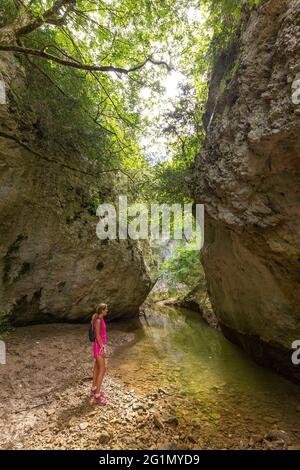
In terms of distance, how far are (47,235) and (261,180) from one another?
7398mm

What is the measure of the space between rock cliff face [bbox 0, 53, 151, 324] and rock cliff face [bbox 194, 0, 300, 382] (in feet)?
16.3

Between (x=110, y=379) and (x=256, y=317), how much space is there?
446 centimetres

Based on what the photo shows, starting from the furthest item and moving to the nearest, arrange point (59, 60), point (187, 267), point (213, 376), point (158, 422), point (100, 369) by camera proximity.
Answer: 1. point (187, 267)
2. point (213, 376)
3. point (59, 60)
4. point (100, 369)
5. point (158, 422)

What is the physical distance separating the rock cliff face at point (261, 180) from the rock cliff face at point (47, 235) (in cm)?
496

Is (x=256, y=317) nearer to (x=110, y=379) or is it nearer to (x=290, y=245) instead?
(x=290, y=245)

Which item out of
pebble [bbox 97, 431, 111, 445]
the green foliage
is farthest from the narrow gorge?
the green foliage

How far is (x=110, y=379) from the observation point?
21.4 ft

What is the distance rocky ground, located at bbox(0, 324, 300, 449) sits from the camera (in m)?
4.23

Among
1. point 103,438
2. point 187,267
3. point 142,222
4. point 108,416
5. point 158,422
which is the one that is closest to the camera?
point 103,438

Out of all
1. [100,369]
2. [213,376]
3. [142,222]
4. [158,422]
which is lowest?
[213,376]

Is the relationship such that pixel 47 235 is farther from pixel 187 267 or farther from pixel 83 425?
pixel 187 267

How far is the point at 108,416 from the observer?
4.83 metres

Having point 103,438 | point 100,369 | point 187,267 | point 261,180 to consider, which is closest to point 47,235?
point 100,369

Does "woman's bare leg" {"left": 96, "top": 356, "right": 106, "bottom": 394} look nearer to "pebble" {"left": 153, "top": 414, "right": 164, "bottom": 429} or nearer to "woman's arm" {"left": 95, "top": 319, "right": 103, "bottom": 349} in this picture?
"woman's arm" {"left": 95, "top": 319, "right": 103, "bottom": 349}
